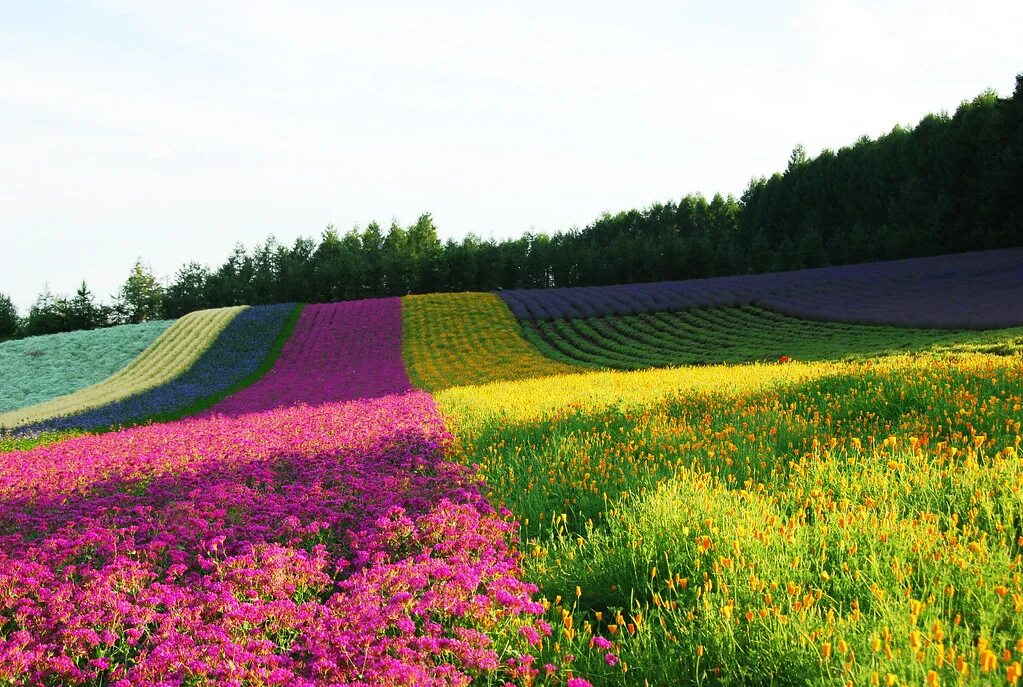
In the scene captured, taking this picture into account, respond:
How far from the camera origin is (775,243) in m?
74.6

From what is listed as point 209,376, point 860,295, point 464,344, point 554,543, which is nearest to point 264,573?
point 554,543

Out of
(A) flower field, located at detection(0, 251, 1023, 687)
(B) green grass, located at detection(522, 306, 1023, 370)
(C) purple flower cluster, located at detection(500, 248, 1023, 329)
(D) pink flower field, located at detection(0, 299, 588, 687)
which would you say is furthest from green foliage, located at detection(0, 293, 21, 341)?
(D) pink flower field, located at detection(0, 299, 588, 687)

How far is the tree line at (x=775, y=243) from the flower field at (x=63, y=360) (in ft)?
64.0

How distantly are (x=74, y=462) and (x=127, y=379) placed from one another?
83.4 ft

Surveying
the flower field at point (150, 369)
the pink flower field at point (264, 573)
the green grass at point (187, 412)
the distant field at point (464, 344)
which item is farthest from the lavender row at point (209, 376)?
the pink flower field at point (264, 573)

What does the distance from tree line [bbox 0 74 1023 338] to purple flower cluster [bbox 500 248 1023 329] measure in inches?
338

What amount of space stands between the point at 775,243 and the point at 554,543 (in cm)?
7403

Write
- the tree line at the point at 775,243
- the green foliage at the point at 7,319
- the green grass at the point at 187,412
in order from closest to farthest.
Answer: the green grass at the point at 187,412
the tree line at the point at 775,243
the green foliage at the point at 7,319

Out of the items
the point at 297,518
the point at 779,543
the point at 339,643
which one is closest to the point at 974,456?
the point at 779,543

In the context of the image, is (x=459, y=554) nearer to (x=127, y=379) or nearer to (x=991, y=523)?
(x=991, y=523)

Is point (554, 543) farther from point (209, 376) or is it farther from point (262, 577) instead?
point (209, 376)

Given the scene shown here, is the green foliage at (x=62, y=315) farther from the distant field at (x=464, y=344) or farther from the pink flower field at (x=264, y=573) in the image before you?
the pink flower field at (x=264, y=573)

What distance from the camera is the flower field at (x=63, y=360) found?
34688mm

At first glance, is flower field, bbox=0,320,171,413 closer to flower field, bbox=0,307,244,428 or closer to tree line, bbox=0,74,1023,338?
flower field, bbox=0,307,244,428
